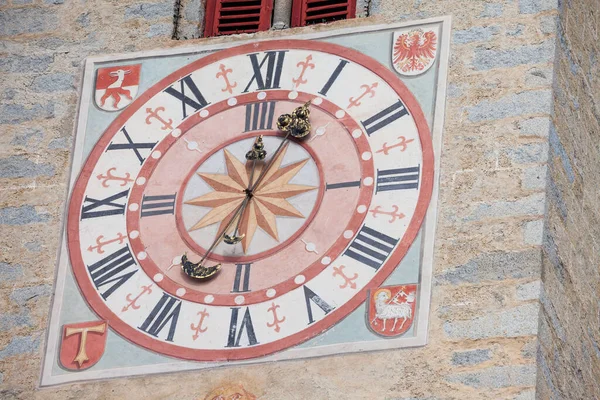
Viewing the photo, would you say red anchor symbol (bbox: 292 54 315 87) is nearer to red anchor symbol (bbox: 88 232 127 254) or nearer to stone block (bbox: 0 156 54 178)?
red anchor symbol (bbox: 88 232 127 254)

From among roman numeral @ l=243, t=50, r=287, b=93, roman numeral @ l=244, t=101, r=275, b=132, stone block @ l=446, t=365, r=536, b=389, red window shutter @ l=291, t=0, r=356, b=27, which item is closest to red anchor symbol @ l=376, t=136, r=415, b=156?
roman numeral @ l=244, t=101, r=275, b=132

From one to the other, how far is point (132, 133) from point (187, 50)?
0.54m

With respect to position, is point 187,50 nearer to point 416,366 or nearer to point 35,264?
point 35,264

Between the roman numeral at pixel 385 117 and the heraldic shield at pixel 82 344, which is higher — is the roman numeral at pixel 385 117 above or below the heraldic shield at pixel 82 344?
above

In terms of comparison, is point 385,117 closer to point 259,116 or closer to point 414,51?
point 414,51

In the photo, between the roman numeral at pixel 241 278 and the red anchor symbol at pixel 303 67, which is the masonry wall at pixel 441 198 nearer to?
the red anchor symbol at pixel 303 67

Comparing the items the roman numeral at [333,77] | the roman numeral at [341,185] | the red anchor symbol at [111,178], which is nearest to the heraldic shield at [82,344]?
the red anchor symbol at [111,178]

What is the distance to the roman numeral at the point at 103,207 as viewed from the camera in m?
11.2

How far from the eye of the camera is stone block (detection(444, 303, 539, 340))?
33.4ft

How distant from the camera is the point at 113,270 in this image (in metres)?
11.0

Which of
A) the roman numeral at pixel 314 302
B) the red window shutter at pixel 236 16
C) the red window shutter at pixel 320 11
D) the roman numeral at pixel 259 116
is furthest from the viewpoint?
the red window shutter at pixel 236 16

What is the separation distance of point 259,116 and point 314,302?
47.1 inches

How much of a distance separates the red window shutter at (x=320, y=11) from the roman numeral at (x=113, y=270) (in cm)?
159

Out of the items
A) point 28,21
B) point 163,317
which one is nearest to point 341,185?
point 163,317
